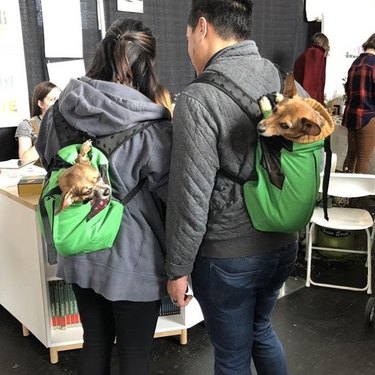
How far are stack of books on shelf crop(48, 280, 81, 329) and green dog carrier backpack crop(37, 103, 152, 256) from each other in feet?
2.66

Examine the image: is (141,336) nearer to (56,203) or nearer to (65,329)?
(56,203)

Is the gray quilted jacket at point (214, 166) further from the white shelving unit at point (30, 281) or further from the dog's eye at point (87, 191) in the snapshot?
the white shelving unit at point (30, 281)

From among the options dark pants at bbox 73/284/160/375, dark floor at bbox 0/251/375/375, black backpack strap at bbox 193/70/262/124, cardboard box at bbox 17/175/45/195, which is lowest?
dark floor at bbox 0/251/375/375

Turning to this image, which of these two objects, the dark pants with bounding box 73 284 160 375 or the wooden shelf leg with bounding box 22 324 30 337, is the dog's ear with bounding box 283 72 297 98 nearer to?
the dark pants with bounding box 73 284 160 375

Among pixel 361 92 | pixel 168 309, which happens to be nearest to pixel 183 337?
pixel 168 309

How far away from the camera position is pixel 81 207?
1.01 meters

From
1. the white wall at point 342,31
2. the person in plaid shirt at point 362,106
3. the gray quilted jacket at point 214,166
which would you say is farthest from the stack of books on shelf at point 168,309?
the white wall at point 342,31

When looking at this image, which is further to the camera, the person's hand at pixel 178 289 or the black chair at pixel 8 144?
the black chair at pixel 8 144

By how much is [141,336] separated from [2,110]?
81.3 inches

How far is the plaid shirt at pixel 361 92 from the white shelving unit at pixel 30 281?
239cm

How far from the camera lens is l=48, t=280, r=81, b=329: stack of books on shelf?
6.03 feet

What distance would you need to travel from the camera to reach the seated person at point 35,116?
2623 millimetres

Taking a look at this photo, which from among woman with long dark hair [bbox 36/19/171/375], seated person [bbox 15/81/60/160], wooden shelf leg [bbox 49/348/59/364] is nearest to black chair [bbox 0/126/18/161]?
seated person [bbox 15/81/60/160]

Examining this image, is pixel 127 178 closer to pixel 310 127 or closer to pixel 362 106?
pixel 310 127
